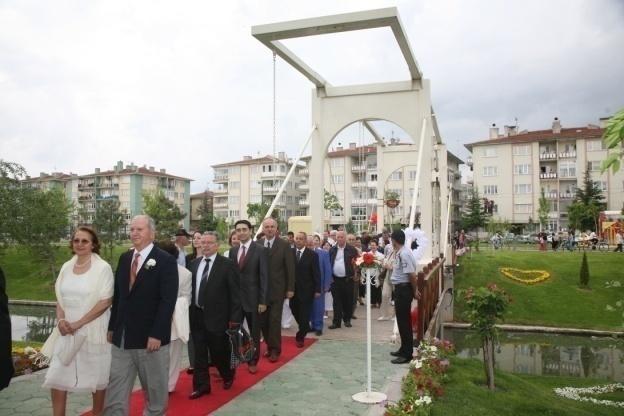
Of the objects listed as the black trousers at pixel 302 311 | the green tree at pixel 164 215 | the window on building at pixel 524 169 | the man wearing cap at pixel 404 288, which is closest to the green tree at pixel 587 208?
the window on building at pixel 524 169

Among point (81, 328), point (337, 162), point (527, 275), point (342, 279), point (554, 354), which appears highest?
point (337, 162)

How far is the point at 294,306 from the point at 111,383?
459 cm

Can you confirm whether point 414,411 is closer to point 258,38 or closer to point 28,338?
point 258,38

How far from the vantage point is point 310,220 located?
13.8 meters

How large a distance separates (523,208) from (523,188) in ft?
7.85

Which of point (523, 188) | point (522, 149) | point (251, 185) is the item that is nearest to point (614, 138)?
point (523, 188)

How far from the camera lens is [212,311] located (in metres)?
5.76

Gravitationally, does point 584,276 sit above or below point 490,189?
below

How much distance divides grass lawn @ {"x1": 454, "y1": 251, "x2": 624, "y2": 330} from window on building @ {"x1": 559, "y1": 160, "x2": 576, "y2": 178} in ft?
121

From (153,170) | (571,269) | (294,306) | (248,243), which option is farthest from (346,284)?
(153,170)

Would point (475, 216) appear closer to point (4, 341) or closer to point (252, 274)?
point (252, 274)

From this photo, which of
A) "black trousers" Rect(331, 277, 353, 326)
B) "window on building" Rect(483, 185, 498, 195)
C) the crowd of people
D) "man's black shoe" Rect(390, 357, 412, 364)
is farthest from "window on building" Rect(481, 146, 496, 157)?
"man's black shoe" Rect(390, 357, 412, 364)

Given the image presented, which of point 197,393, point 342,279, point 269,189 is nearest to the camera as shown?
point 197,393

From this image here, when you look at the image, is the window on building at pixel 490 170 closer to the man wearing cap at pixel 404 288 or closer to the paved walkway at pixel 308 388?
the paved walkway at pixel 308 388
